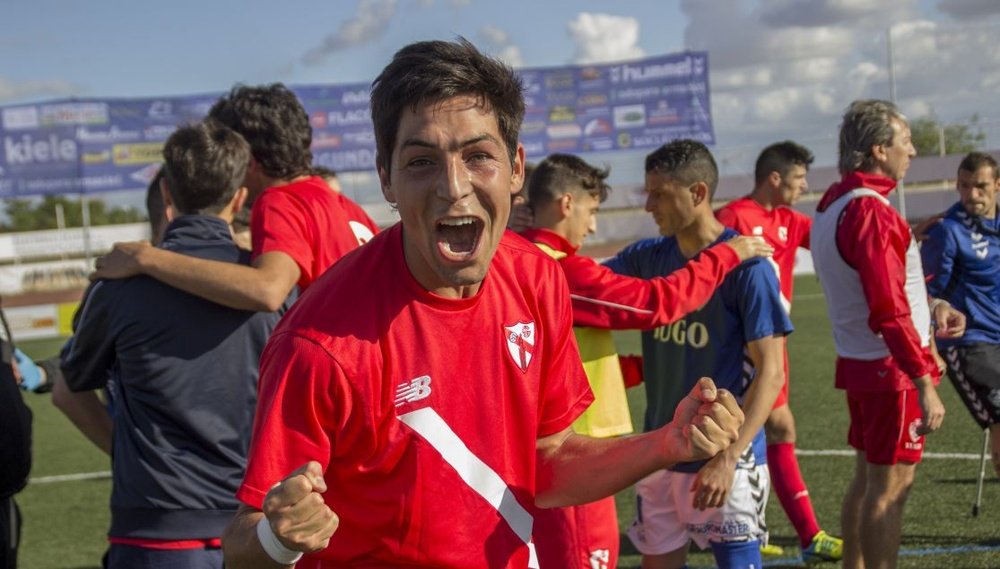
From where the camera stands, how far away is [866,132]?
532 cm

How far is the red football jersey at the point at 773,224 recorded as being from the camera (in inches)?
323

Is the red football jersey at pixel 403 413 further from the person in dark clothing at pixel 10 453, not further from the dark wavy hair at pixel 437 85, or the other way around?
the person in dark clothing at pixel 10 453

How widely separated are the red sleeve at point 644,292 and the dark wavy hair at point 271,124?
1.27m

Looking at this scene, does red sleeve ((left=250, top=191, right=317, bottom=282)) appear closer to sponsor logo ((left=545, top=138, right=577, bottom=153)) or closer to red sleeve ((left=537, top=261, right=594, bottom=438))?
red sleeve ((left=537, top=261, right=594, bottom=438))

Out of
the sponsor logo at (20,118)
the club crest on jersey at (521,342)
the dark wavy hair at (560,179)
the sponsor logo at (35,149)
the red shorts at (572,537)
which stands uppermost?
the sponsor logo at (20,118)

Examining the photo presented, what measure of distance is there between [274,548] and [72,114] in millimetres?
29329

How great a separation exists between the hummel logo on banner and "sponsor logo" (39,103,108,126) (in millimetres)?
28943

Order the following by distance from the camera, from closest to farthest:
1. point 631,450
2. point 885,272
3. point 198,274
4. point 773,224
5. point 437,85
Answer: point 437,85, point 631,450, point 198,274, point 885,272, point 773,224

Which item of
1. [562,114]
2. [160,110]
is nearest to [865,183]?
[562,114]

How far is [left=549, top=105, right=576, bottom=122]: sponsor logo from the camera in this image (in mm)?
31453

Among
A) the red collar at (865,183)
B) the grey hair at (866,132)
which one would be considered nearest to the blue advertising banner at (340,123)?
the grey hair at (866,132)

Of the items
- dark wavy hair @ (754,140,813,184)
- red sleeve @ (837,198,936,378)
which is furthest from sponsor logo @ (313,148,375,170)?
red sleeve @ (837,198,936,378)

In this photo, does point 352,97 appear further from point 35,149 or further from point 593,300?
point 593,300

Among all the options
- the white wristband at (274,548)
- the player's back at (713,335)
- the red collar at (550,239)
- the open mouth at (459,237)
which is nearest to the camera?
the white wristband at (274,548)
